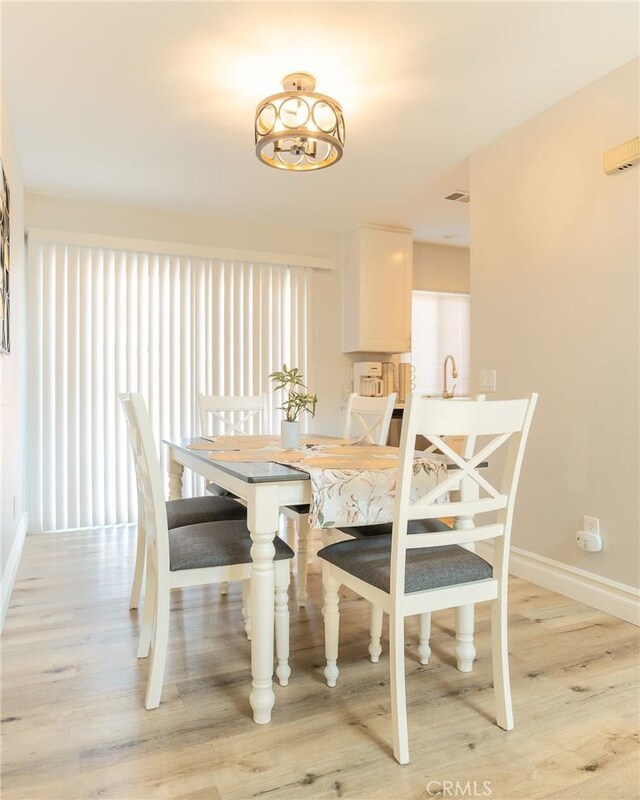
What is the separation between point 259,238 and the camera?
479cm

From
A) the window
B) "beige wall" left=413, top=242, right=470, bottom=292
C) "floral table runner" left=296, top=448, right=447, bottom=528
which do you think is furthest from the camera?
the window

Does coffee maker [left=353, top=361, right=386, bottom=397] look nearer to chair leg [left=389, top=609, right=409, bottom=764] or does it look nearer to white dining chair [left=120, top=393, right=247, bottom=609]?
white dining chair [left=120, top=393, right=247, bottom=609]

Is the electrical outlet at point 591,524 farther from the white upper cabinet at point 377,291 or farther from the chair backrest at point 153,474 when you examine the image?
the white upper cabinet at point 377,291

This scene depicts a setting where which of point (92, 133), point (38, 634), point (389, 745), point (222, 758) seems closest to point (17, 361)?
point (92, 133)

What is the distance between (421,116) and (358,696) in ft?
9.17

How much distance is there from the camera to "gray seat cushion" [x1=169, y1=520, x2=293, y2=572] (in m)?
1.83

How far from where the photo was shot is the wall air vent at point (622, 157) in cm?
243

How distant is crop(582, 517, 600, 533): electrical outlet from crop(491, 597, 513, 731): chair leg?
1.22m

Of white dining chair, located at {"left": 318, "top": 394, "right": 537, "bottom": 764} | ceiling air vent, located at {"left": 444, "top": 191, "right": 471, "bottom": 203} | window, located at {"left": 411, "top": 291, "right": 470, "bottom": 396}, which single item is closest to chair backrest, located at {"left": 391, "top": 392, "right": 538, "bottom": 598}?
white dining chair, located at {"left": 318, "top": 394, "right": 537, "bottom": 764}

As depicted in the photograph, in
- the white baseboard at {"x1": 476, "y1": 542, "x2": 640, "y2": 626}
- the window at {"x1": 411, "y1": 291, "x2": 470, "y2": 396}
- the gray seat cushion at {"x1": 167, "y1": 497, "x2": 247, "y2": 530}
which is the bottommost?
the white baseboard at {"x1": 476, "y1": 542, "x2": 640, "y2": 626}

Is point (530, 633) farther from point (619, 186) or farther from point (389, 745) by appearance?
point (619, 186)

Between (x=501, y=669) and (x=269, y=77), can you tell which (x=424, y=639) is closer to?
(x=501, y=669)

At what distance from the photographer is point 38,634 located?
230 cm

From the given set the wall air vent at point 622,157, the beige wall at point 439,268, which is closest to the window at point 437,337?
the beige wall at point 439,268
